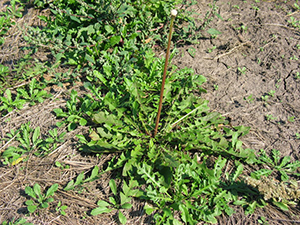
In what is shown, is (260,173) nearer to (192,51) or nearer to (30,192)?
(192,51)

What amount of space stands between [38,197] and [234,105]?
8.05 ft

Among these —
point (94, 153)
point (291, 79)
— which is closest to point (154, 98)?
point (94, 153)

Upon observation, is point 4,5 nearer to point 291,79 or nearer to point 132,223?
point 132,223

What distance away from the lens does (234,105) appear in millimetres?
2963

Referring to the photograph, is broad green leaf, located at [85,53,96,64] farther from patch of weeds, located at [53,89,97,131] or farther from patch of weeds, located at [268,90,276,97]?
patch of weeds, located at [268,90,276,97]

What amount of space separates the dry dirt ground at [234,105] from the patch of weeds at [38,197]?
81mm

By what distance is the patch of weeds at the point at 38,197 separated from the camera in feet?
6.94

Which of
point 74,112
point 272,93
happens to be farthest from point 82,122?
point 272,93

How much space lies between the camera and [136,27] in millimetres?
3316

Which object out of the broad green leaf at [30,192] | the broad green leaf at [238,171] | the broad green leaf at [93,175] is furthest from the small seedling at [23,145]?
the broad green leaf at [238,171]

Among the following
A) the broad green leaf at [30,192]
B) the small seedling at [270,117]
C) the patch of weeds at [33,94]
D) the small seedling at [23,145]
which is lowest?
the broad green leaf at [30,192]

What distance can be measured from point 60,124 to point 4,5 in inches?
111

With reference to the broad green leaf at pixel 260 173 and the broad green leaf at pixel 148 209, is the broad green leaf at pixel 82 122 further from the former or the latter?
the broad green leaf at pixel 260 173

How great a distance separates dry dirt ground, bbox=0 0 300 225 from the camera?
2184 mm
